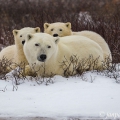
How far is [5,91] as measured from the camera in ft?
14.1

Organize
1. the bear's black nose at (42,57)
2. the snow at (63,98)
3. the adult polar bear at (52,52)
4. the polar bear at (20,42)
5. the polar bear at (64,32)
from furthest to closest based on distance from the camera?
→ the polar bear at (64,32) → the polar bear at (20,42) → the adult polar bear at (52,52) → the bear's black nose at (42,57) → the snow at (63,98)

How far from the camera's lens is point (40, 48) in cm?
475

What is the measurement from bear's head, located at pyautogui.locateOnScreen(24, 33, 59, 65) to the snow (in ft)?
1.03

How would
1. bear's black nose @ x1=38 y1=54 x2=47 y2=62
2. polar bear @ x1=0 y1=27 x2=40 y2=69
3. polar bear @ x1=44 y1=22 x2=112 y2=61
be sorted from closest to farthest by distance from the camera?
bear's black nose @ x1=38 y1=54 x2=47 y2=62, polar bear @ x1=0 y1=27 x2=40 y2=69, polar bear @ x1=44 y1=22 x2=112 y2=61

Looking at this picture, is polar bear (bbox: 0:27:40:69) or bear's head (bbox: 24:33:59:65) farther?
polar bear (bbox: 0:27:40:69)

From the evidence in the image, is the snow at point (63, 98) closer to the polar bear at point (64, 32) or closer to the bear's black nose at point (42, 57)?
the bear's black nose at point (42, 57)

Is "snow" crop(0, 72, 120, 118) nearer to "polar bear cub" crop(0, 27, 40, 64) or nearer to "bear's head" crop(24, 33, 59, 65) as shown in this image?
"bear's head" crop(24, 33, 59, 65)

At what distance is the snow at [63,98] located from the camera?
3.67m

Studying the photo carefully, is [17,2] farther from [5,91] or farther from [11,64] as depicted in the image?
[5,91]

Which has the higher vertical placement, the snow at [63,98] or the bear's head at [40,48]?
the bear's head at [40,48]

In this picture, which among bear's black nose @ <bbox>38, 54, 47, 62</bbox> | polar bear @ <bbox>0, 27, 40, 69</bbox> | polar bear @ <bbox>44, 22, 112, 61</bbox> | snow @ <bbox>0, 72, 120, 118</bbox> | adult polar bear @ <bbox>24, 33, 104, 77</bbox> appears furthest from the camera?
polar bear @ <bbox>44, 22, 112, 61</bbox>

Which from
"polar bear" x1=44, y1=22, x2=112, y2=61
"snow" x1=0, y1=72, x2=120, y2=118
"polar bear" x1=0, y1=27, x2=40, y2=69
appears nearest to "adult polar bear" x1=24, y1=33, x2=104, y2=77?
"snow" x1=0, y1=72, x2=120, y2=118

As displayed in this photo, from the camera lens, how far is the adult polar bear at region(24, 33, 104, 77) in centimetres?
478

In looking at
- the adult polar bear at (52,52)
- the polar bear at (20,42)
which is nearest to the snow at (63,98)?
the adult polar bear at (52,52)
